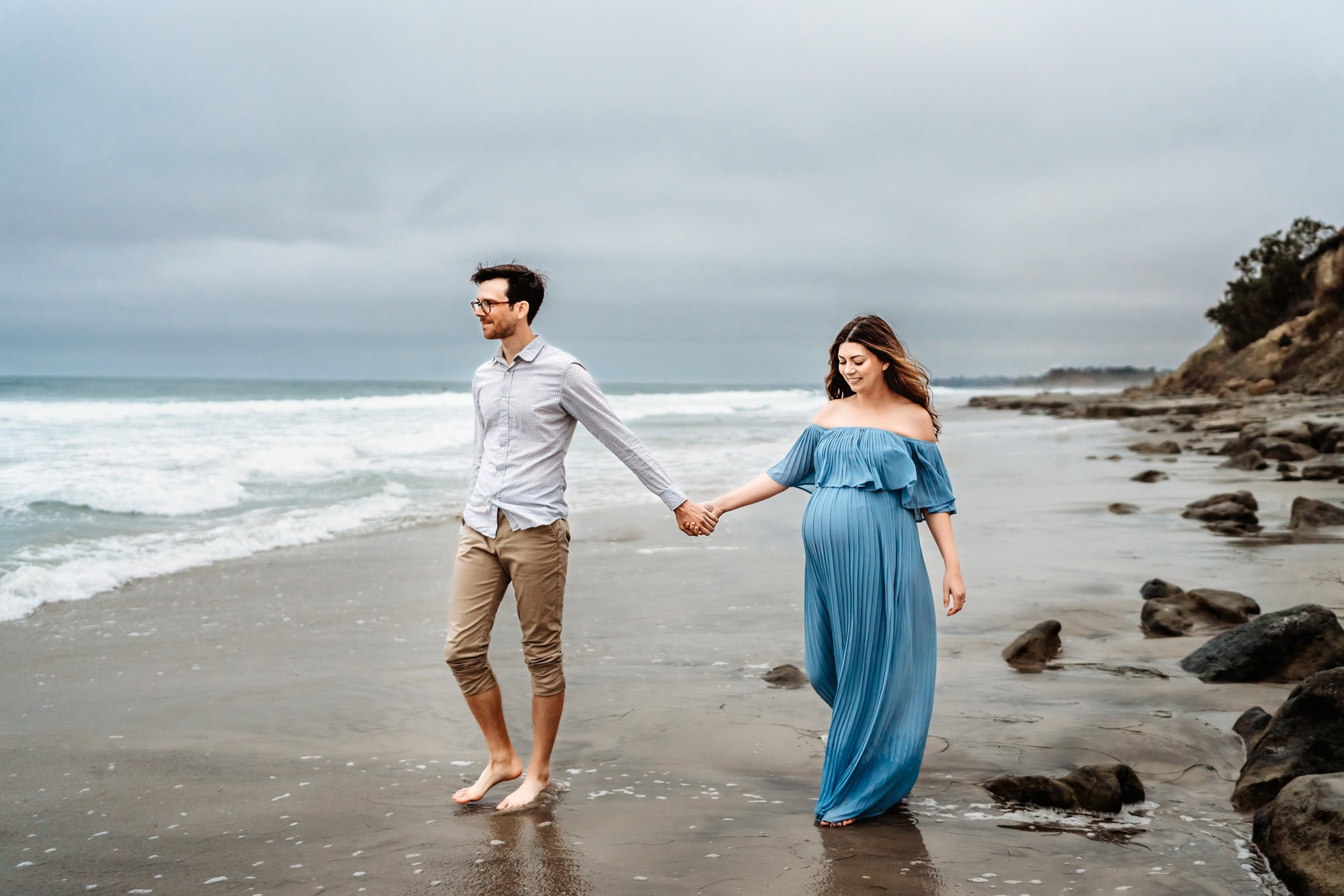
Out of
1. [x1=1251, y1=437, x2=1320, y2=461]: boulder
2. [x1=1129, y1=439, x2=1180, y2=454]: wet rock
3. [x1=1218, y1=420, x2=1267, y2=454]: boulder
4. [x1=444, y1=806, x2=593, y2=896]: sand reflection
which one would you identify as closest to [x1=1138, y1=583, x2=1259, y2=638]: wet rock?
[x1=444, y1=806, x2=593, y2=896]: sand reflection

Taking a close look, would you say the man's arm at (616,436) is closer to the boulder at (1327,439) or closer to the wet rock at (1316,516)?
the wet rock at (1316,516)

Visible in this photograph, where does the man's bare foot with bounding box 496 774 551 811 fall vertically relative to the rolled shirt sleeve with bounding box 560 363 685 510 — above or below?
below

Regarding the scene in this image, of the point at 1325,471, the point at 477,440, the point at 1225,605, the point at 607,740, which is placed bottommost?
the point at 607,740

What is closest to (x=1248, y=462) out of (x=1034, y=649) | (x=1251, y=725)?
(x=1034, y=649)

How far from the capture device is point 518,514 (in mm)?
4062

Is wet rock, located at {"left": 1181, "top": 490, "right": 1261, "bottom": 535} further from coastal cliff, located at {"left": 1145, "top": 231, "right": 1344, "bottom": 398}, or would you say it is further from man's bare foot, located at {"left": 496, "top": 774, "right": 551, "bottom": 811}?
coastal cliff, located at {"left": 1145, "top": 231, "right": 1344, "bottom": 398}

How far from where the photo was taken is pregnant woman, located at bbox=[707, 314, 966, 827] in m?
3.90

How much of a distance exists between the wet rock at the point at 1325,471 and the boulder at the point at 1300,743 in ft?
39.4

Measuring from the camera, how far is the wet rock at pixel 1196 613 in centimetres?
645

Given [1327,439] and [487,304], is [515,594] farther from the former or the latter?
[1327,439]

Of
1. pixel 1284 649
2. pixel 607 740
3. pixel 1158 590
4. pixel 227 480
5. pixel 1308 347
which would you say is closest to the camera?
pixel 607 740

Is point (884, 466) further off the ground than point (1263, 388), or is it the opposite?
point (1263, 388)

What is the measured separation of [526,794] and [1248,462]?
601 inches

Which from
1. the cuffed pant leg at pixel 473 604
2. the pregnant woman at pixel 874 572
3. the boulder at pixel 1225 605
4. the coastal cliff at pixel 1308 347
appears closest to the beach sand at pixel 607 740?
the pregnant woman at pixel 874 572
